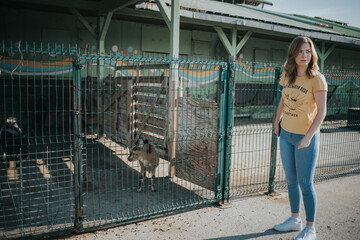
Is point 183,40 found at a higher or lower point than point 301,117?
higher

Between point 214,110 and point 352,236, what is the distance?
2.42m

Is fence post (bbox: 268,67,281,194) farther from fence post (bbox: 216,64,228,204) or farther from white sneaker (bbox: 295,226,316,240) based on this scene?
white sneaker (bbox: 295,226,316,240)

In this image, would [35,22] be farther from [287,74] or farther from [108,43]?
[287,74]

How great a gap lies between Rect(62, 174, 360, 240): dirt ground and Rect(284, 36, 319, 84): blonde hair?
6.24ft

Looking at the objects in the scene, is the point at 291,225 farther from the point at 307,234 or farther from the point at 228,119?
the point at 228,119

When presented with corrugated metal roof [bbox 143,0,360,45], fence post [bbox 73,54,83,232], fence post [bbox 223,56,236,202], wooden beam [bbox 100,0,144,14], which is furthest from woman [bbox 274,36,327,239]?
corrugated metal roof [bbox 143,0,360,45]

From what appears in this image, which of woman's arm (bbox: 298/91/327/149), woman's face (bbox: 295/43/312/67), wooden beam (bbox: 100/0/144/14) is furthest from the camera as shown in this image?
wooden beam (bbox: 100/0/144/14)

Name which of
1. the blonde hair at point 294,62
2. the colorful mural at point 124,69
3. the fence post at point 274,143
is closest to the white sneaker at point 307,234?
the fence post at point 274,143

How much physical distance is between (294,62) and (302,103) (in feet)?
1.57

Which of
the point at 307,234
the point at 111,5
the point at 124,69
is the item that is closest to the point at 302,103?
the point at 307,234

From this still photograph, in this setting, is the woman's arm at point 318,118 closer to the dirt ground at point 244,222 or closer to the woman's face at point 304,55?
the woman's face at point 304,55

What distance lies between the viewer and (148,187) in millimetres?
5098

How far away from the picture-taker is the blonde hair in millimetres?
3174

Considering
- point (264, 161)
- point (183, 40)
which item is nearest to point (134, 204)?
point (264, 161)
